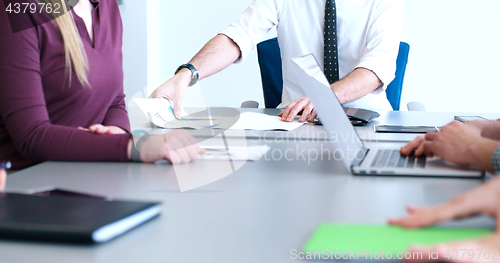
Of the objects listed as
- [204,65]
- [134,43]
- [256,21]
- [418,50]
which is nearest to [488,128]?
[204,65]

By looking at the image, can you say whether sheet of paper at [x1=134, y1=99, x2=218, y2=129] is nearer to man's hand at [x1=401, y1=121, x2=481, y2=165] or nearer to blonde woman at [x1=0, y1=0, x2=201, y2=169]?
blonde woman at [x1=0, y1=0, x2=201, y2=169]

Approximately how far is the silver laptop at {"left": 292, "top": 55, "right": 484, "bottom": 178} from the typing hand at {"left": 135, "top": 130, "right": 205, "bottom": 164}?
25 cm

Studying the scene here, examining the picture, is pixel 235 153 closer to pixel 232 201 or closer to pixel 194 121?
pixel 232 201

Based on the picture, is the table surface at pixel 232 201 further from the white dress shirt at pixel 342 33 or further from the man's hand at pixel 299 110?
the white dress shirt at pixel 342 33

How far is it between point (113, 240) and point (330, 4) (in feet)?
5.57

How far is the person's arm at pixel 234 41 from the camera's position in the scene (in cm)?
179

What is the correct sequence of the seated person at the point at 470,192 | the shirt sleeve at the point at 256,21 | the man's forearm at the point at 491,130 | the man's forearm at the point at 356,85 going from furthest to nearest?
1. the shirt sleeve at the point at 256,21
2. the man's forearm at the point at 356,85
3. the man's forearm at the point at 491,130
4. the seated person at the point at 470,192

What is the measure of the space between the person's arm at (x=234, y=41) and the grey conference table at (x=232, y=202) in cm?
81

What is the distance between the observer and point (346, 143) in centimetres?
73

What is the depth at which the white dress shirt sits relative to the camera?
1.81 metres

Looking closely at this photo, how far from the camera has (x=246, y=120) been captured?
1.39 metres

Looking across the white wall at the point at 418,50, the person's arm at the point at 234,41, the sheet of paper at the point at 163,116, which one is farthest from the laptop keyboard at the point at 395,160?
the white wall at the point at 418,50

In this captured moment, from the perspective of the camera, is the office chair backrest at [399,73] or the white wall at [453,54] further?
the white wall at [453,54]

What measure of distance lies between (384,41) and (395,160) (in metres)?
1.15
